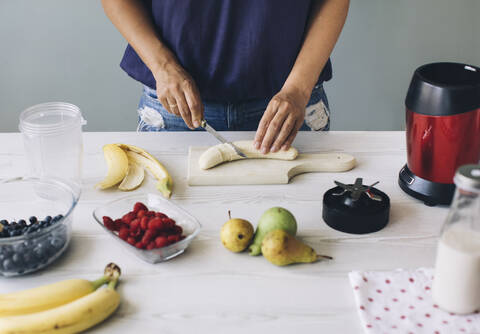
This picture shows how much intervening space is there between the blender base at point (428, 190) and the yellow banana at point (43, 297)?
0.69 metres

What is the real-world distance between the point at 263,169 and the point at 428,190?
0.36 m

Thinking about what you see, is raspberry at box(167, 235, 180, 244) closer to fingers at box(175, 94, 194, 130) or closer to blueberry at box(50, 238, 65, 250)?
blueberry at box(50, 238, 65, 250)

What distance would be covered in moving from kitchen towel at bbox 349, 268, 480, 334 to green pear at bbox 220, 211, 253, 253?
0.20m

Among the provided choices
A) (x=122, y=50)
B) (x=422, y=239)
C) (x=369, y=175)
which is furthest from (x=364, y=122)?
(x=422, y=239)

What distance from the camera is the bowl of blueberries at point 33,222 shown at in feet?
3.12

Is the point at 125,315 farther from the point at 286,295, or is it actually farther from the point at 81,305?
the point at 286,295

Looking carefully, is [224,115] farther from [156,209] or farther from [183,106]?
[156,209]

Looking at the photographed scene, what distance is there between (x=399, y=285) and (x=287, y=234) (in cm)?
21

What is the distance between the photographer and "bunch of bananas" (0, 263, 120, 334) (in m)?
0.83

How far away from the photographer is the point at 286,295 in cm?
93

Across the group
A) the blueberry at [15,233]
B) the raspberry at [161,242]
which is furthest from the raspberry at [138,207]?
the blueberry at [15,233]

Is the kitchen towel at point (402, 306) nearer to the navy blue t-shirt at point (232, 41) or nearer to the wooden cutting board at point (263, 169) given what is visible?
the wooden cutting board at point (263, 169)

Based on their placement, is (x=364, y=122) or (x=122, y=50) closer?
(x=122, y=50)

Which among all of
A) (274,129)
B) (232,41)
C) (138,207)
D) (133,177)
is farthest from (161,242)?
(232,41)
